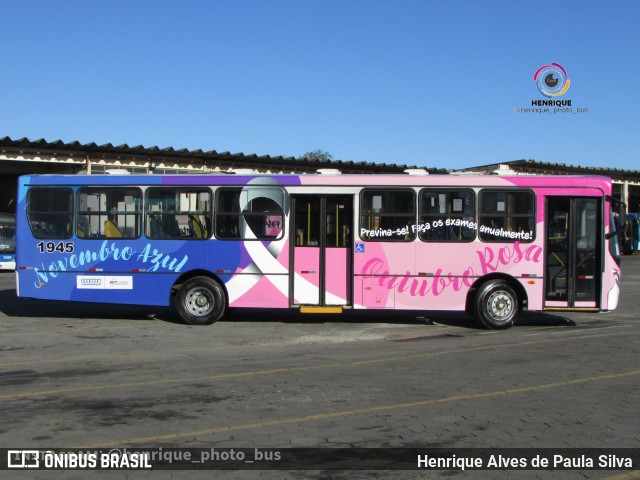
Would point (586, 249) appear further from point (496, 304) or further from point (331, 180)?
point (331, 180)

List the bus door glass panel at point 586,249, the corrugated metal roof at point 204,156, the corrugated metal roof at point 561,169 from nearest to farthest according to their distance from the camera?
1. the bus door glass panel at point 586,249
2. the corrugated metal roof at point 204,156
3. the corrugated metal roof at point 561,169

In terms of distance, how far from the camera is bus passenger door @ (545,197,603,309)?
13188mm

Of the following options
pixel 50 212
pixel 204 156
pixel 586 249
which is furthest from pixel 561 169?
pixel 50 212

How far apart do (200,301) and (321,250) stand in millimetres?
2848

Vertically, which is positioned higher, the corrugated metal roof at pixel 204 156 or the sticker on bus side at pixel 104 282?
the corrugated metal roof at pixel 204 156

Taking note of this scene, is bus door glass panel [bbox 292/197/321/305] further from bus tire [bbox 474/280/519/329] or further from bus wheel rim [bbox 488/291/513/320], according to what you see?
bus wheel rim [bbox 488/291/513/320]

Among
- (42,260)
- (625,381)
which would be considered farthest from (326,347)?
(42,260)

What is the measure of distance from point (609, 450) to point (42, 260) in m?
12.2

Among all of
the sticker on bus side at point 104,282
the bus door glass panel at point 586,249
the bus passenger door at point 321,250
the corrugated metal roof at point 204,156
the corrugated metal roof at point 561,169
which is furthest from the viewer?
the corrugated metal roof at point 561,169

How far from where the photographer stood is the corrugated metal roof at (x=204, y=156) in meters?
28.5

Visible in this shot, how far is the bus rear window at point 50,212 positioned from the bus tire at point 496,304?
9.01 meters

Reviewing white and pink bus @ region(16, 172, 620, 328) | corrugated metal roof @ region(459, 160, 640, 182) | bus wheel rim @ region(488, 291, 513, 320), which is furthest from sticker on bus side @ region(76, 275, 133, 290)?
corrugated metal roof @ region(459, 160, 640, 182)

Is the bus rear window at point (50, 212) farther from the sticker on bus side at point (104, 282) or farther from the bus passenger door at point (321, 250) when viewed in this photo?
the bus passenger door at point (321, 250)

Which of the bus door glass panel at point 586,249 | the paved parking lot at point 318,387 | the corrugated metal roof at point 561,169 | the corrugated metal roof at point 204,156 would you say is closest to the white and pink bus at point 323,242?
the bus door glass panel at point 586,249
